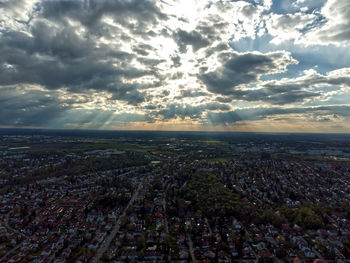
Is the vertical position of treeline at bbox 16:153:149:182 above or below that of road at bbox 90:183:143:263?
above

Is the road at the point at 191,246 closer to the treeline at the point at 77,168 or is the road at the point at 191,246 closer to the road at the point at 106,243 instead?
the road at the point at 106,243

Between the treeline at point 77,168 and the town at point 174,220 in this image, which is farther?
the treeline at point 77,168

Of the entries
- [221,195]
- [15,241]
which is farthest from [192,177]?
[15,241]

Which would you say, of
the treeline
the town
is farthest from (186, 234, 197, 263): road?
the treeline

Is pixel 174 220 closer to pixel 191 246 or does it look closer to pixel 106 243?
pixel 191 246

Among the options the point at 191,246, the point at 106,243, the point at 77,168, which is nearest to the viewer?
the point at 191,246

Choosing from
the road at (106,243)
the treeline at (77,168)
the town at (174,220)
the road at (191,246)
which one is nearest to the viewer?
the road at (191,246)

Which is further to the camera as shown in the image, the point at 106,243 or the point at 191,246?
the point at 106,243

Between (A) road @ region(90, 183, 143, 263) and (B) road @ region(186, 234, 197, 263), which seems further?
(A) road @ region(90, 183, 143, 263)

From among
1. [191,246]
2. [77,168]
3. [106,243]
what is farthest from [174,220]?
[77,168]

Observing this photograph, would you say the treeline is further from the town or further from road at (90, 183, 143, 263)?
road at (90, 183, 143, 263)

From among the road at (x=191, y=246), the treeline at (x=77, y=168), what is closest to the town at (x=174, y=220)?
the road at (x=191, y=246)
